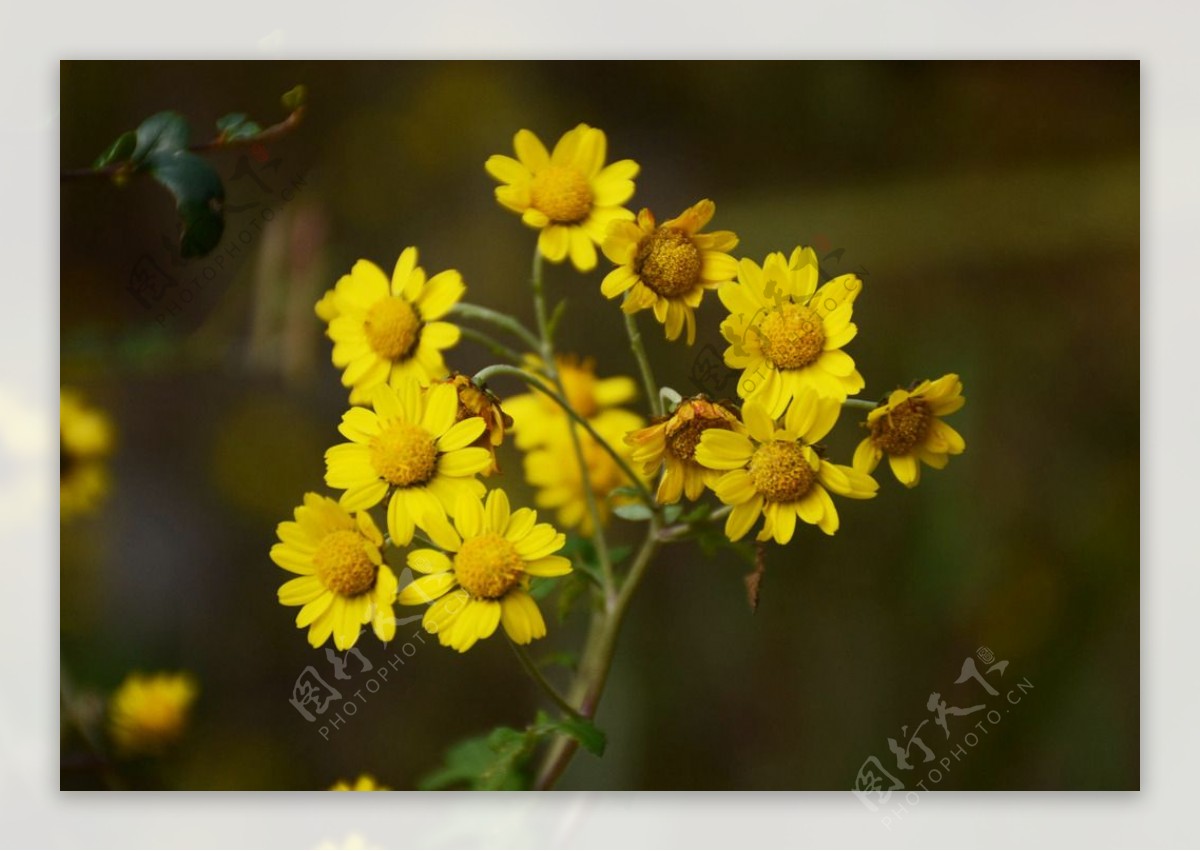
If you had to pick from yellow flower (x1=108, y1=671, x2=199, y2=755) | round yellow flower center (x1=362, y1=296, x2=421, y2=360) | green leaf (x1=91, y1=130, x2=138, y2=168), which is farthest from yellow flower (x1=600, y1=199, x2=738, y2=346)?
yellow flower (x1=108, y1=671, x2=199, y2=755)

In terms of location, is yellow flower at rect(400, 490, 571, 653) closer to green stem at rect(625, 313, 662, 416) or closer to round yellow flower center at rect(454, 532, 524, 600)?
round yellow flower center at rect(454, 532, 524, 600)

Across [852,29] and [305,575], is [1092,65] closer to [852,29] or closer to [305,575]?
[852,29]

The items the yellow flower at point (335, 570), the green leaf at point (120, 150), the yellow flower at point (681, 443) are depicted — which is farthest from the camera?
the green leaf at point (120, 150)

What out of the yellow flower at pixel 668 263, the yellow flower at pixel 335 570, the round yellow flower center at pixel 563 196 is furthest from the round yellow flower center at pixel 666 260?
the yellow flower at pixel 335 570

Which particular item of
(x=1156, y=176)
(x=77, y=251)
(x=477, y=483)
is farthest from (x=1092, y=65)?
(x=77, y=251)

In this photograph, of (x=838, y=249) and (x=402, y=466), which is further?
(x=838, y=249)

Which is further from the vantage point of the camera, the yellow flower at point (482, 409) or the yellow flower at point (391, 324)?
the yellow flower at point (391, 324)

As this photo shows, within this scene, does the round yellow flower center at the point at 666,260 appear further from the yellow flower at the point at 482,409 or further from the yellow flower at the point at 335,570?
the yellow flower at the point at 335,570
